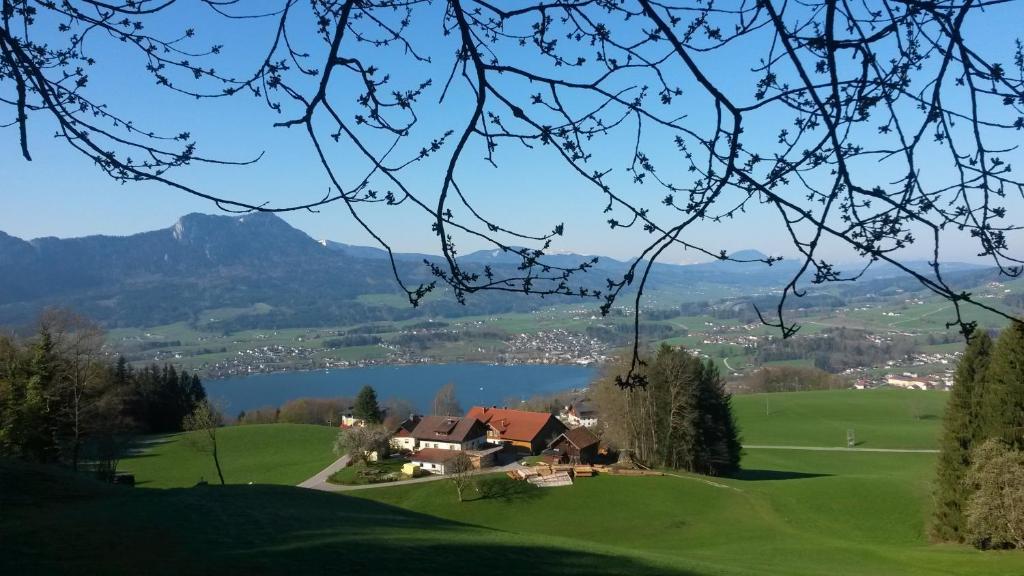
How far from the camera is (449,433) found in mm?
34625

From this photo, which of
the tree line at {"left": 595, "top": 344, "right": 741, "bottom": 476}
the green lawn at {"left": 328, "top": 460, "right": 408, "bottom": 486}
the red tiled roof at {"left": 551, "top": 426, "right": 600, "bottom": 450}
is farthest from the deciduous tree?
the green lawn at {"left": 328, "top": 460, "right": 408, "bottom": 486}

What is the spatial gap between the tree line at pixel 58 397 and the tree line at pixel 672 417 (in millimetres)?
19680

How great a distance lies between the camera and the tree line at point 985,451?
16.0 m

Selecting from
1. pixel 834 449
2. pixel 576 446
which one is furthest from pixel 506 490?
pixel 834 449

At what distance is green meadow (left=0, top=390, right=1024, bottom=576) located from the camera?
6.92 m

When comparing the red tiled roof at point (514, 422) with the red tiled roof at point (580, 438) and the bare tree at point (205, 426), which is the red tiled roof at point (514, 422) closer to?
the red tiled roof at point (580, 438)

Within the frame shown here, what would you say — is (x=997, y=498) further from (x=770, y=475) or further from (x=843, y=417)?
(x=843, y=417)

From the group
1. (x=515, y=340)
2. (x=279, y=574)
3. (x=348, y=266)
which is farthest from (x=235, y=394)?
(x=348, y=266)

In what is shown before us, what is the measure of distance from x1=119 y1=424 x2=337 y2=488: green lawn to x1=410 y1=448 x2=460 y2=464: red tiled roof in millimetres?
4720

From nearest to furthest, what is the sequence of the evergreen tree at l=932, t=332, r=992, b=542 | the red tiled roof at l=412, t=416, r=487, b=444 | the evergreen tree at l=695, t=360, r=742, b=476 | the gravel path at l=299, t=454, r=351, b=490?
the evergreen tree at l=932, t=332, r=992, b=542
the gravel path at l=299, t=454, r=351, b=490
the evergreen tree at l=695, t=360, r=742, b=476
the red tiled roof at l=412, t=416, r=487, b=444

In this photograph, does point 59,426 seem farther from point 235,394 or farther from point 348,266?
Answer: point 348,266

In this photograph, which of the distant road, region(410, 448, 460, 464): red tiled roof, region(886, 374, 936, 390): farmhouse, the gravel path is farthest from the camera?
region(886, 374, 936, 390): farmhouse

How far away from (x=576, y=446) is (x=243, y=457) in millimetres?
18858

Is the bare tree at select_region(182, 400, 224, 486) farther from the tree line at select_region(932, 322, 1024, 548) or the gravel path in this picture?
the tree line at select_region(932, 322, 1024, 548)
